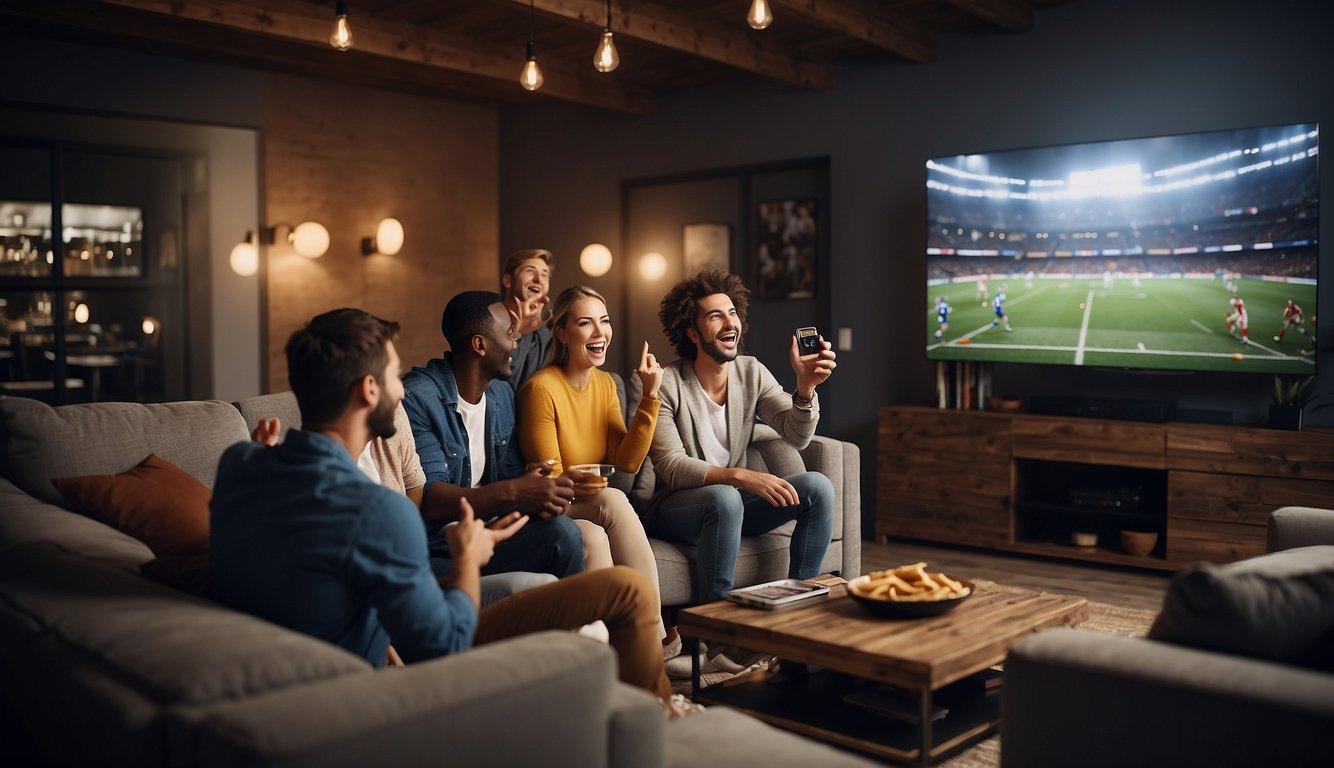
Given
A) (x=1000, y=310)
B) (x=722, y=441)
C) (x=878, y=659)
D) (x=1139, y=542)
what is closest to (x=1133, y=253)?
(x=1000, y=310)

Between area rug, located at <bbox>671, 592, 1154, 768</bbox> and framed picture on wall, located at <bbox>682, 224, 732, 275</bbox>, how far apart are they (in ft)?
10.6

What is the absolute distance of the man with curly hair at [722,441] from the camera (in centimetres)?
336

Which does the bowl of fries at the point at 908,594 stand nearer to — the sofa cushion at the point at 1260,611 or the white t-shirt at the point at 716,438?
the sofa cushion at the point at 1260,611

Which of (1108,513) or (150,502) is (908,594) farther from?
(1108,513)

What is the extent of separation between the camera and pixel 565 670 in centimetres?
141

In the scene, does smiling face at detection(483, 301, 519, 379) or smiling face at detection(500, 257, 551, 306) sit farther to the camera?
smiling face at detection(500, 257, 551, 306)

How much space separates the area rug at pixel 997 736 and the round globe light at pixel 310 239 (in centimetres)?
416

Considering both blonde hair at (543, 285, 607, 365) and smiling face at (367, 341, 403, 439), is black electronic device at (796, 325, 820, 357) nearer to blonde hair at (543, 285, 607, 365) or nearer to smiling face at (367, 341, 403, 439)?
blonde hair at (543, 285, 607, 365)

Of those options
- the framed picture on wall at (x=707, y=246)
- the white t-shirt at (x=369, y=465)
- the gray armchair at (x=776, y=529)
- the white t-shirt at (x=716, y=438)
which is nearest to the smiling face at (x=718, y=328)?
the white t-shirt at (x=716, y=438)

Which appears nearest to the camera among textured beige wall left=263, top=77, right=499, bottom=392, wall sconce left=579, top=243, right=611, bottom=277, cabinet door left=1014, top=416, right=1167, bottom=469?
cabinet door left=1014, top=416, right=1167, bottom=469

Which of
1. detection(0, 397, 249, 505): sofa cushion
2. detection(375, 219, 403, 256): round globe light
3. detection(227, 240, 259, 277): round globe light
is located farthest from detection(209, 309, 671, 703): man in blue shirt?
detection(375, 219, 403, 256): round globe light

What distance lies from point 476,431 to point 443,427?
0.54 feet

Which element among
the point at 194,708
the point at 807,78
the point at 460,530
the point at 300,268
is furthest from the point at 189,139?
the point at 194,708

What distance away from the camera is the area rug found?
8.52 ft
